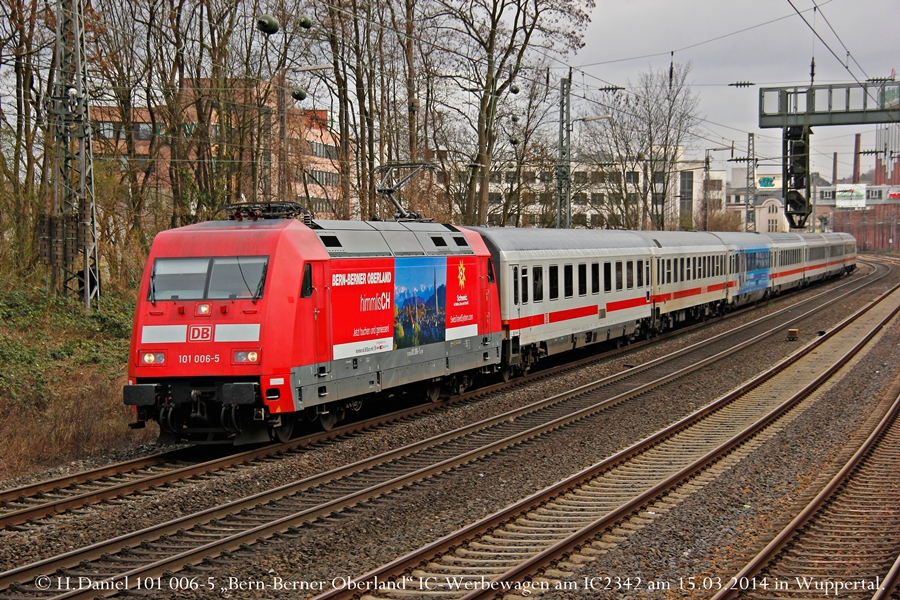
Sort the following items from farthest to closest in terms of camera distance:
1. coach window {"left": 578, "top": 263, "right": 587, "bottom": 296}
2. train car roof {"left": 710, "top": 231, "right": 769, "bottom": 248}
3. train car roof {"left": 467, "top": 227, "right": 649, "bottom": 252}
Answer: train car roof {"left": 710, "top": 231, "right": 769, "bottom": 248}
coach window {"left": 578, "top": 263, "right": 587, "bottom": 296}
train car roof {"left": 467, "top": 227, "right": 649, "bottom": 252}

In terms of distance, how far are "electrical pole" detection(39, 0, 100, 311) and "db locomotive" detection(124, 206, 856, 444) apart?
8188mm

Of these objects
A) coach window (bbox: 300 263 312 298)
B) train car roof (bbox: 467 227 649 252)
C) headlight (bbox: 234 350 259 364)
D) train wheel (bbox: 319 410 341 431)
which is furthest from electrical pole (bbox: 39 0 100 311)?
headlight (bbox: 234 350 259 364)

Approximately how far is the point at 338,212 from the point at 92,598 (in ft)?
82.3

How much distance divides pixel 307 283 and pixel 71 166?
35.2ft

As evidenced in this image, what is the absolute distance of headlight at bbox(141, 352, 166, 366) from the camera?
469 inches

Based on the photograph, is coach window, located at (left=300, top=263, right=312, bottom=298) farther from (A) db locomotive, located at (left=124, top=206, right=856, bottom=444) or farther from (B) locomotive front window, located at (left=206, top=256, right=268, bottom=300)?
(B) locomotive front window, located at (left=206, top=256, right=268, bottom=300)

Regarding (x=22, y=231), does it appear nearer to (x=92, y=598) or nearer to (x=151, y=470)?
(x=151, y=470)

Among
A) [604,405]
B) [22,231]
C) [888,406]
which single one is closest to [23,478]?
[604,405]

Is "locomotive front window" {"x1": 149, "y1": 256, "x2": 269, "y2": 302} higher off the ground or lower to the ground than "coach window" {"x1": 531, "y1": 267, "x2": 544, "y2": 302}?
higher

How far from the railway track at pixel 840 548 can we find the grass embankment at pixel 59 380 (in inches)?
355

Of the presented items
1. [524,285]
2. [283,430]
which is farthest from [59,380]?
[524,285]

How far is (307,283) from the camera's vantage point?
12305mm

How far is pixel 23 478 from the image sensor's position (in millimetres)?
11188

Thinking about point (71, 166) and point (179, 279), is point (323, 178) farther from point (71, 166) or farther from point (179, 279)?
point (179, 279)
